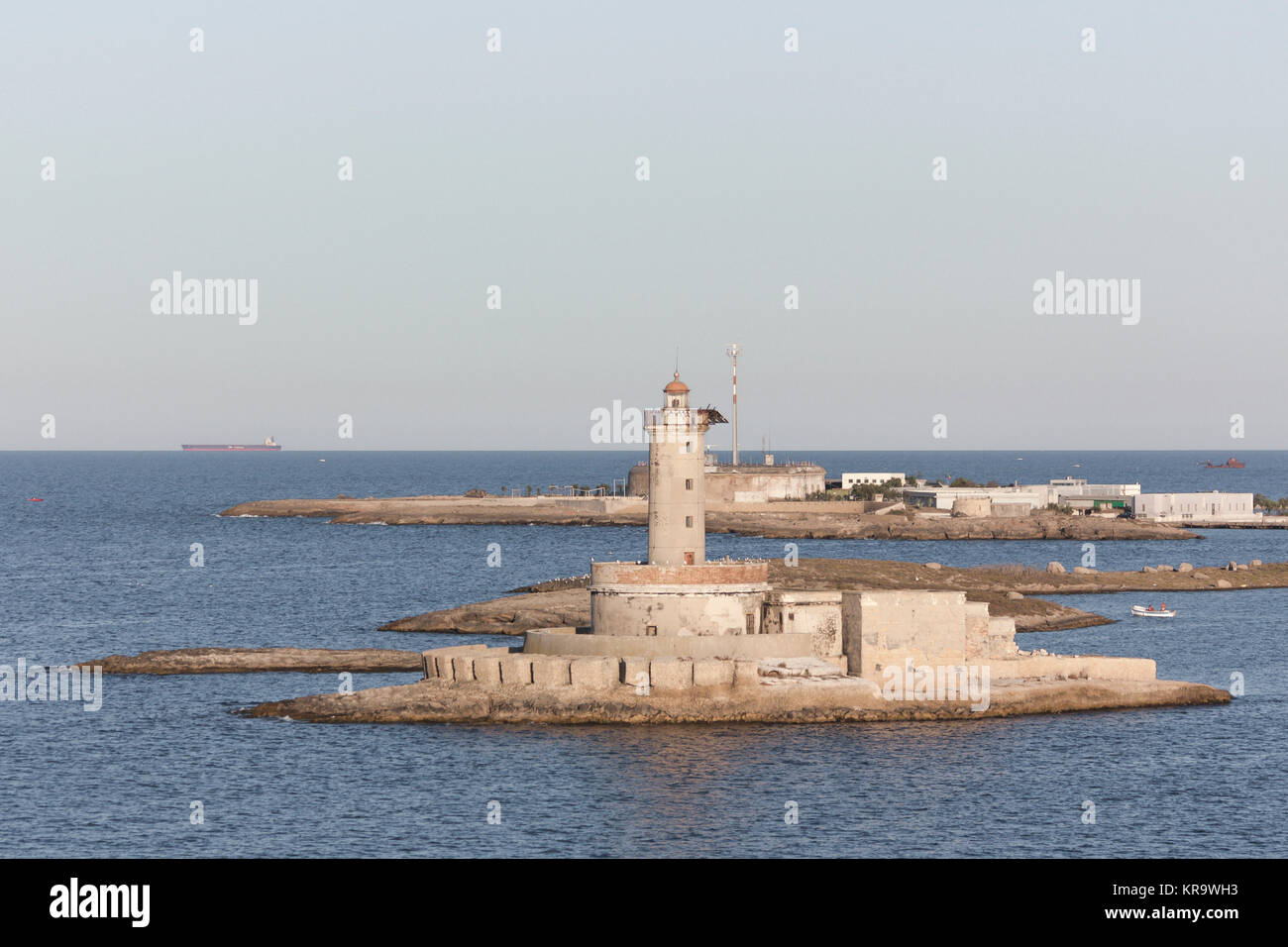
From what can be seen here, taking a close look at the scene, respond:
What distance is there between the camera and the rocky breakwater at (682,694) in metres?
Answer: 53.7

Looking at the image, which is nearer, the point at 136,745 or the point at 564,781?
the point at 564,781

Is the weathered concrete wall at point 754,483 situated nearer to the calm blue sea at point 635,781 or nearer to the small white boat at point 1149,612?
the small white boat at point 1149,612

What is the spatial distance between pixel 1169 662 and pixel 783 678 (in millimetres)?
23725

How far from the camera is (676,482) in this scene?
192 ft

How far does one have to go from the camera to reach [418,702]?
5522 cm

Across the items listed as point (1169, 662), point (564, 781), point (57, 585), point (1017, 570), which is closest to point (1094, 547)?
point (1017, 570)

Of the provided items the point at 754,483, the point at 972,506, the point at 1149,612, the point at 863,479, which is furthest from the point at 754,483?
the point at 1149,612

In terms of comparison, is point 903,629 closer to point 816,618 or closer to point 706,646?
point 816,618

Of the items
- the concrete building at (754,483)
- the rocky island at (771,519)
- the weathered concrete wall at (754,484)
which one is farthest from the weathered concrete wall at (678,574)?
the weathered concrete wall at (754,484)

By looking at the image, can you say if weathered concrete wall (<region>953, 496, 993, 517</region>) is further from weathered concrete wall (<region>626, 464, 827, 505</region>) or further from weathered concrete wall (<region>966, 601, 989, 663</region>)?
weathered concrete wall (<region>966, 601, 989, 663</region>)

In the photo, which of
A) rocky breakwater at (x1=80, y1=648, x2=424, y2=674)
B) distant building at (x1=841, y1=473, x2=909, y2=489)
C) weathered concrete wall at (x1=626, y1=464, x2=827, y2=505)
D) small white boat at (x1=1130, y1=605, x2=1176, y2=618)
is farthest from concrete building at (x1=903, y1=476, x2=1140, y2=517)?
rocky breakwater at (x1=80, y1=648, x2=424, y2=674)

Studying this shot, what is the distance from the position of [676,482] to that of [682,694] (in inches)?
333

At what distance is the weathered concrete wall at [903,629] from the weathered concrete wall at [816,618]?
740mm
